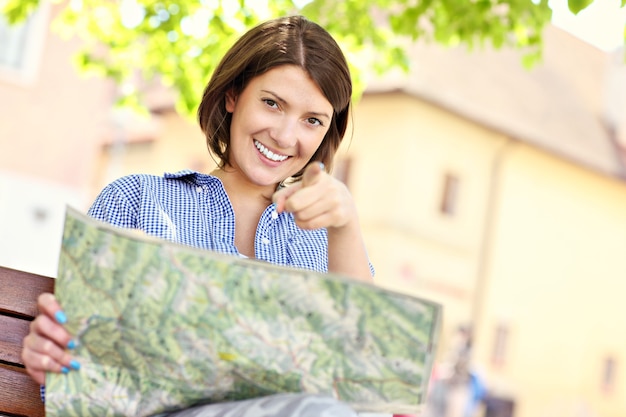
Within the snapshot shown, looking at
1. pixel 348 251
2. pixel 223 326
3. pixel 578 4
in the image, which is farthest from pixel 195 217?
pixel 578 4

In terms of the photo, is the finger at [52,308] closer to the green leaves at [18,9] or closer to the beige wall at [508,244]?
the green leaves at [18,9]

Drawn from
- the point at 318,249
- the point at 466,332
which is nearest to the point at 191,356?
the point at 318,249

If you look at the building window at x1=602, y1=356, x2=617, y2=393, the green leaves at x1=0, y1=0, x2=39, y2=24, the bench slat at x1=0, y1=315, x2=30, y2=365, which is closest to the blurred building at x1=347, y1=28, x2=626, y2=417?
the building window at x1=602, y1=356, x2=617, y2=393

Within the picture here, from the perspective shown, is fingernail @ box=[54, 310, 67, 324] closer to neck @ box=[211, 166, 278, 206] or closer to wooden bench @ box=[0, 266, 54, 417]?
wooden bench @ box=[0, 266, 54, 417]

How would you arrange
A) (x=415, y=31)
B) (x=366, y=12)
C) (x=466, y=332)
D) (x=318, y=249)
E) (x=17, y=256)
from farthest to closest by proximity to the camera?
1. (x=17, y=256)
2. (x=466, y=332)
3. (x=366, y=12)
4. (x=415, y=31)
5. (x=318, y=249)

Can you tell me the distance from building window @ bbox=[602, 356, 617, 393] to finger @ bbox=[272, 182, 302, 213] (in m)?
24.7

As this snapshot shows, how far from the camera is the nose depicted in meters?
2.40

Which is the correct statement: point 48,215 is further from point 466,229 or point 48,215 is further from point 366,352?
point 366,352

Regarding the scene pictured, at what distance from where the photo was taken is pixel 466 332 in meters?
14.5

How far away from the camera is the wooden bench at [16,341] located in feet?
7.29

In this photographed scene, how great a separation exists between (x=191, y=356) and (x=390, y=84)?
67.1 feet

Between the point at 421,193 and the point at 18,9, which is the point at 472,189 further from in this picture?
the point at 18,9

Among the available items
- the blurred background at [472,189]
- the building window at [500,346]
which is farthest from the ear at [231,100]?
the building window at [500,346]

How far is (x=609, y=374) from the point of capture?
84.1 feet
